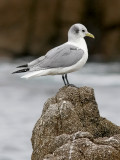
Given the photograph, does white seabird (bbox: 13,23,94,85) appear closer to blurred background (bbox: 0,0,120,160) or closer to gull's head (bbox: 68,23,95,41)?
gull's head (bbox: 68,23,95,41)

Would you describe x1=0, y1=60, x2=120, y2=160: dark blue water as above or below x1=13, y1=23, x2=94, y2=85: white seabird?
above

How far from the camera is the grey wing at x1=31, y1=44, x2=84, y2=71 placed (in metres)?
6.82

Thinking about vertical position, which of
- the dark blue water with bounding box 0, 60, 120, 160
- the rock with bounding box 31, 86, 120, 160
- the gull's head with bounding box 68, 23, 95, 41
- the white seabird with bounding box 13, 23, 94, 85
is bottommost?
the rock with bounding box 31, 86, 120, 160

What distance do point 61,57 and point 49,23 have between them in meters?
12.1

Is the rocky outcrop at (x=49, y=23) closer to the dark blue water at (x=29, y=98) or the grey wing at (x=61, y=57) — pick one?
the dark blue water at (x=29, y=98)

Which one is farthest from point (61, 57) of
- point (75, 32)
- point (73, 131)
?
point (73, 131)

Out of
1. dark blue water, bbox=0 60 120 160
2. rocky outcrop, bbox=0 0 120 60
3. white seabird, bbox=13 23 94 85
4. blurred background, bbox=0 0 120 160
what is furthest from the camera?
rocky outcrop, bbox=0 0 120 60

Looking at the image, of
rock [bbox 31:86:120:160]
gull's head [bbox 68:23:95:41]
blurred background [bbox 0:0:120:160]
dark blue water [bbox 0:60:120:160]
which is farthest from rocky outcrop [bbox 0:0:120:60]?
rock [bbox 31:86:120:160]

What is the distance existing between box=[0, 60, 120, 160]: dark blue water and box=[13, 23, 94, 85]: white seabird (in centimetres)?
435

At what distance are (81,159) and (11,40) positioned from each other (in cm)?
1381

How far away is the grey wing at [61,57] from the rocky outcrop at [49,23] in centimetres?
1142

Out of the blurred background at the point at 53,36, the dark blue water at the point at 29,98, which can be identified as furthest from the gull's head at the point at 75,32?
the blurred background at the point at 53,36

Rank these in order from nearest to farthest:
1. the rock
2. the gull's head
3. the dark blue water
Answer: the rock
the gull's head
the dark blue water

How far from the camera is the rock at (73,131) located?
16.6ft
